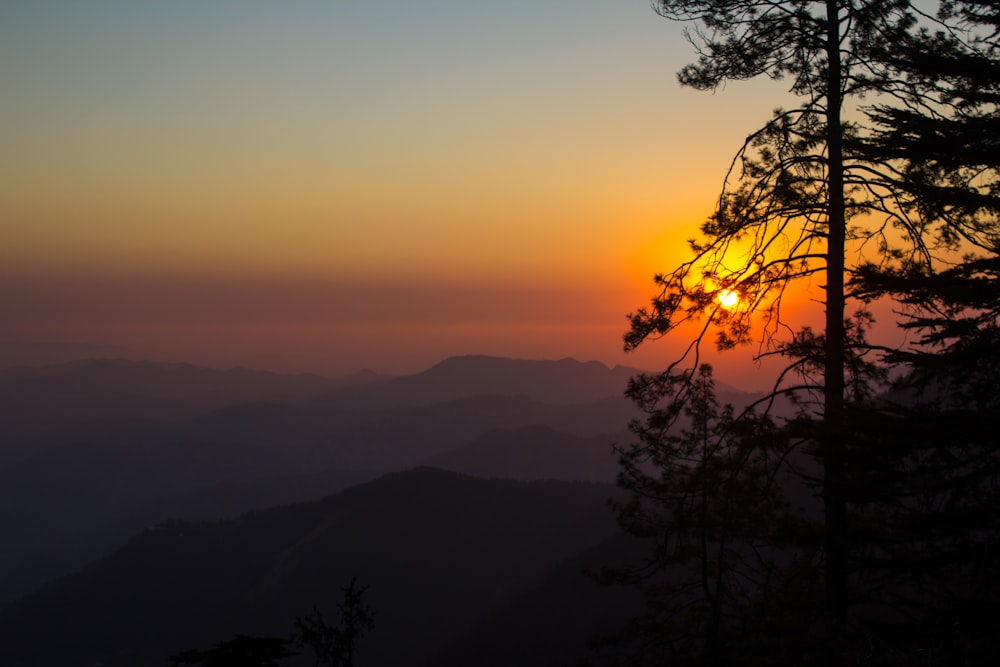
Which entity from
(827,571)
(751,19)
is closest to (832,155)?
(751,19)

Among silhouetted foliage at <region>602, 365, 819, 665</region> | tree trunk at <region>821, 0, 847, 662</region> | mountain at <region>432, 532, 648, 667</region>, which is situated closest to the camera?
tree trunk at <region>821, 0, 847, 662</region>

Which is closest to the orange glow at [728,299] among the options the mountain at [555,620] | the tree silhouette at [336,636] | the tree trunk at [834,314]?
the tree trunk at [834,314]

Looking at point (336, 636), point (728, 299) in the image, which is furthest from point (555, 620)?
point (728, 299)

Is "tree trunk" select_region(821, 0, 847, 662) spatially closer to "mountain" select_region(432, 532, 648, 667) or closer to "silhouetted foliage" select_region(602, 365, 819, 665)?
"silhouetted foliage" select_region(602, 365, 819, 665)

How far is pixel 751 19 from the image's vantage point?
42.7 ft

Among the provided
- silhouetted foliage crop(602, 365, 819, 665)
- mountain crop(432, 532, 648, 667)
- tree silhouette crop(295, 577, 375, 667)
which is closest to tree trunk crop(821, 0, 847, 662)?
silhouetted foliage crop(602, 365, 819, 665)

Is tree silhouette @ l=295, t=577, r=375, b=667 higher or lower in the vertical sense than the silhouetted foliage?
lower

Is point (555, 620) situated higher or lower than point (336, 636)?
lower

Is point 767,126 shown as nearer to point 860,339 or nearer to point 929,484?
point 860,339

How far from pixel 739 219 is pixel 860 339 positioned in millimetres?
2877

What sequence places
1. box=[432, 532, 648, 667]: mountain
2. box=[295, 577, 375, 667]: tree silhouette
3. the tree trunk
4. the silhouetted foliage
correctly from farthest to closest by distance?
box=[432, 532, 648, 667]: mountain, box=[295, 577, 375, 667]: tree silhouette, the silhouetted foliage, the tree trunk

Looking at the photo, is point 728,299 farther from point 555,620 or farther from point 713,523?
point 555,620

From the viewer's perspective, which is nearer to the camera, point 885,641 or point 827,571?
point 885,641

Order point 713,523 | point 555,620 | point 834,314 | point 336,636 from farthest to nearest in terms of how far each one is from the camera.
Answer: point 555,620 → point 336,636 → point 713,523 → point 834,314
